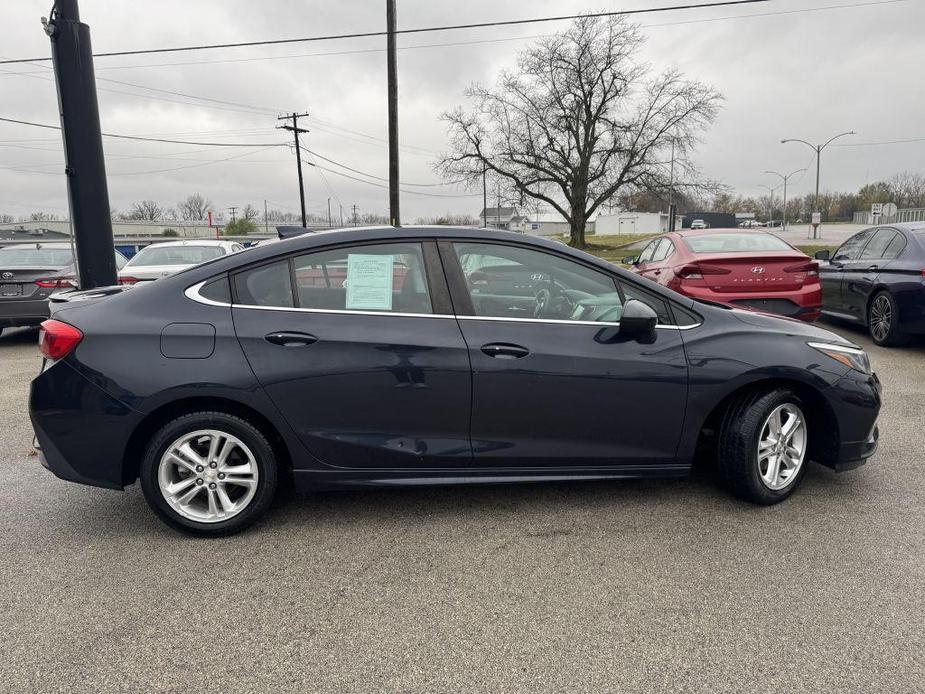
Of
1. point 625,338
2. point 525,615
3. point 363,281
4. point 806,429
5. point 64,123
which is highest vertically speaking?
point 64,123

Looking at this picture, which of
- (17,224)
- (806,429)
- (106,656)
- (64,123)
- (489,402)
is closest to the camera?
(106,656)

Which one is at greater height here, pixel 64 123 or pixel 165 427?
pixel 64 123

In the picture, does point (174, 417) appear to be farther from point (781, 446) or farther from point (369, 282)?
point (781, 446)

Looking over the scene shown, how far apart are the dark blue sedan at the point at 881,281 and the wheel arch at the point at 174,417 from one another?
741cm

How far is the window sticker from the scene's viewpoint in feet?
10.7

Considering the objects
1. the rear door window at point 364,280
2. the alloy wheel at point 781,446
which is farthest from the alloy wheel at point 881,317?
the rear door window at point 364,280

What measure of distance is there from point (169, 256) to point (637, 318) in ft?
28.7

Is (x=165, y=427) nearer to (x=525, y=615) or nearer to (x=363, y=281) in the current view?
(x=363, y=281)

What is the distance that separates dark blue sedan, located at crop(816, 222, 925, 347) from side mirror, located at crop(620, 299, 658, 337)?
19.0ft

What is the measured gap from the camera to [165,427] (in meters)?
3.09

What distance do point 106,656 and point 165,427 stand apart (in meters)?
1.08

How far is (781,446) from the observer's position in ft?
11.4

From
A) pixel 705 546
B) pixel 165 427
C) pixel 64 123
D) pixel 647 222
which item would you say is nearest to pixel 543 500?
pixel 705 546

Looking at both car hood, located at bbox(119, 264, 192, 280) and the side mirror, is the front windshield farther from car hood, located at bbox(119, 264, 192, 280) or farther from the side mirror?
the side mirror
